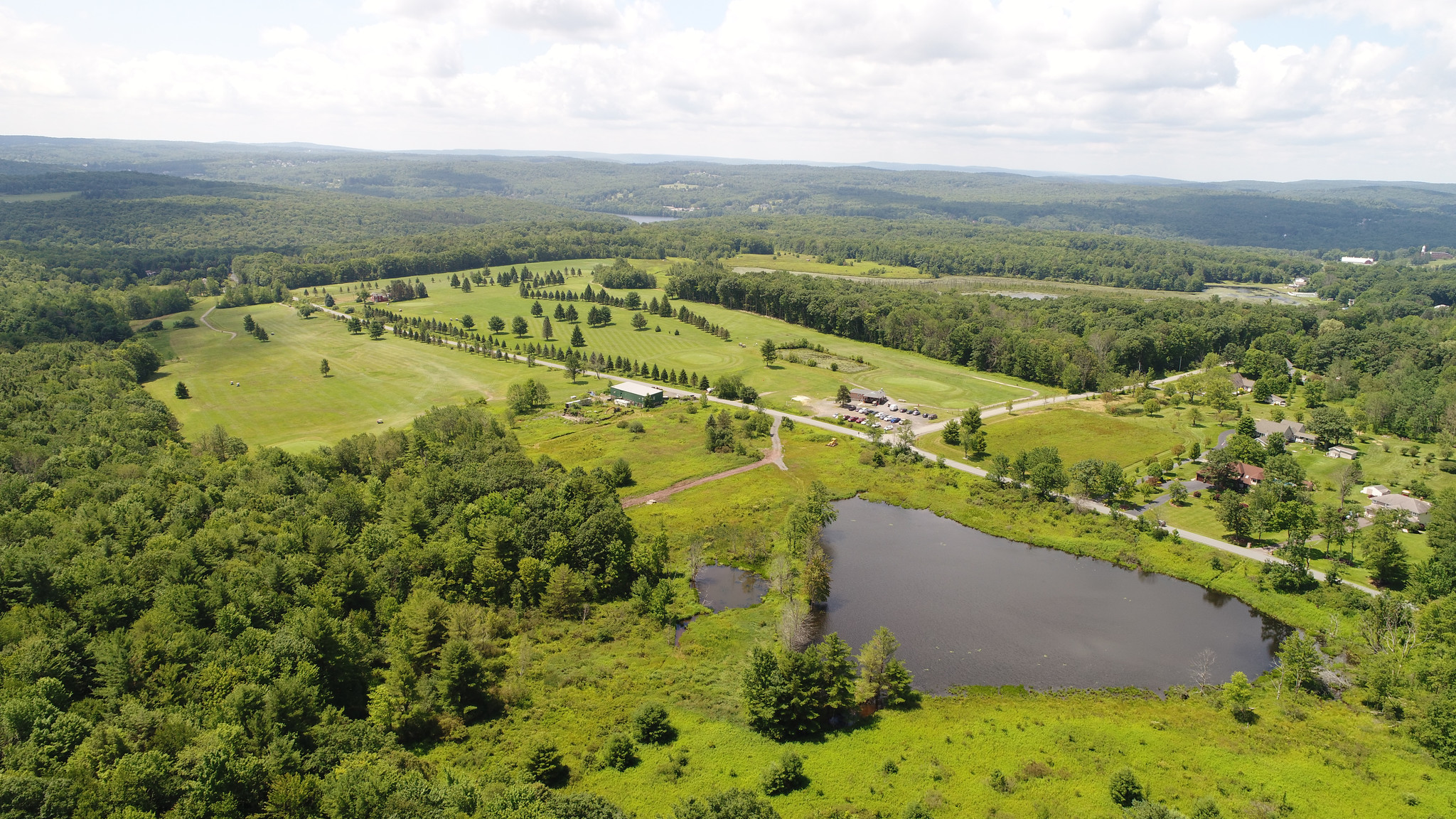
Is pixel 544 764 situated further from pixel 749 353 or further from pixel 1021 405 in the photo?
pixel 749 353

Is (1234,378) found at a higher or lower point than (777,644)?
higher

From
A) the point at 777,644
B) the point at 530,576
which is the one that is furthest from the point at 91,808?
the point at 777,644

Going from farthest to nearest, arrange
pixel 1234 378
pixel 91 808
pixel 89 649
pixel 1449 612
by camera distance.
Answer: pixel 1234 378 < pixel 1449 612 < pixel 89 649 < pixel 91 808

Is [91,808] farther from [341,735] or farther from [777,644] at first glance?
[777,644]

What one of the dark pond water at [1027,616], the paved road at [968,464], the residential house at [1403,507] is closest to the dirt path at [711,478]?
the paved road at [968,464]

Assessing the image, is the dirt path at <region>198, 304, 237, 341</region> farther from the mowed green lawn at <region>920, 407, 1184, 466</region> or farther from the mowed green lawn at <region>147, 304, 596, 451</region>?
the mowed green lawn at <region>920, 407, 1184, 466</region>

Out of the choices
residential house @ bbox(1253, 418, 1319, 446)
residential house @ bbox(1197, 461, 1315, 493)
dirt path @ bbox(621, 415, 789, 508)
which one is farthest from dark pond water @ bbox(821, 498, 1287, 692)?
residential house @ bbox(1253, 418, 1319, 446)
